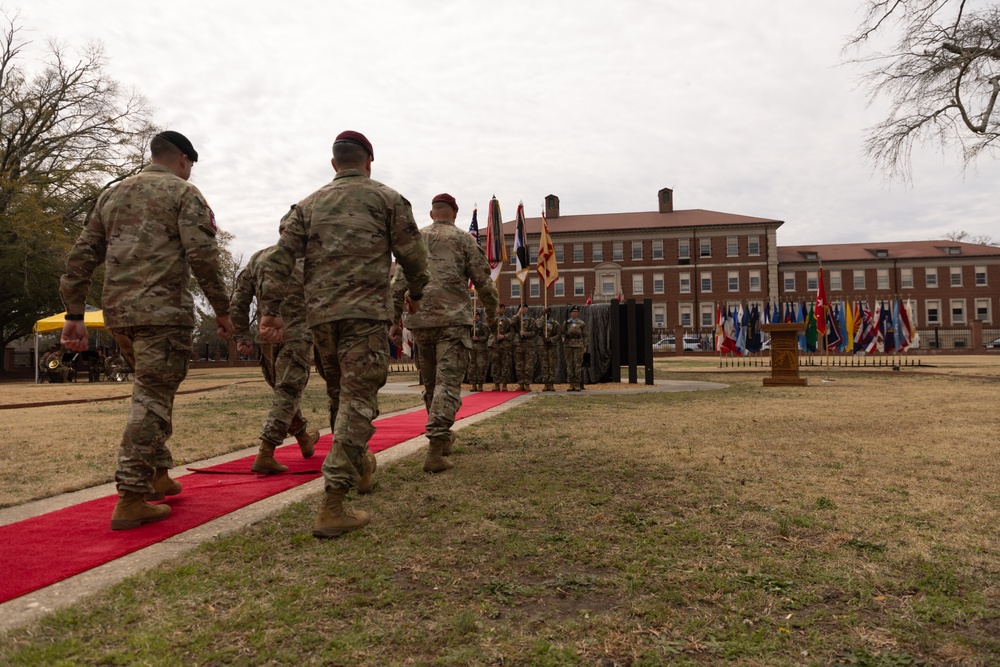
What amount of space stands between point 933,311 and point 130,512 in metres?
73.2

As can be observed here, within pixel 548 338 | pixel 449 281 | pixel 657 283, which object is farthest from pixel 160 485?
pixel 657 283

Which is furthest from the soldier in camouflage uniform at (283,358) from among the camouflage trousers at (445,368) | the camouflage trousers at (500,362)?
the camouflage trousers at (500,362)

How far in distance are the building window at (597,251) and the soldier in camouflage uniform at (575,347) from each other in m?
50.3

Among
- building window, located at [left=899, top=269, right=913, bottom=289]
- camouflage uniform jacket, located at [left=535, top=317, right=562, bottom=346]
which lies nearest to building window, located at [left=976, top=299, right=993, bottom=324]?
building window, located at [left=899, top=269, right=913, bottom=289]

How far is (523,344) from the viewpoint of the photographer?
599 inches

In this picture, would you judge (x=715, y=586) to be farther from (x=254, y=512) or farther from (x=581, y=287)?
(x=581, y=287)

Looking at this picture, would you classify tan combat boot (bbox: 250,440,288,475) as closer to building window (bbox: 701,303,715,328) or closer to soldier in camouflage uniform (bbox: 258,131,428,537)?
soldier in camouflage uniform (bbox: 258,131,428,537)

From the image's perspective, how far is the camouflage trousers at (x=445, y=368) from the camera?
505cm

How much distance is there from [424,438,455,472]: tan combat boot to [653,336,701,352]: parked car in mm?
44345

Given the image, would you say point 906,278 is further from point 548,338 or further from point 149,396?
point 149,396

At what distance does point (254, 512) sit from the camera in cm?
377

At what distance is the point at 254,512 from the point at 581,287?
202 ft

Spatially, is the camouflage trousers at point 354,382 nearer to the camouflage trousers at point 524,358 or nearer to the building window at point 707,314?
the camouflage trousers at point 524,358

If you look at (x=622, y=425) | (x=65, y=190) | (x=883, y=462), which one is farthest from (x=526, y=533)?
(x=65, y=190)
